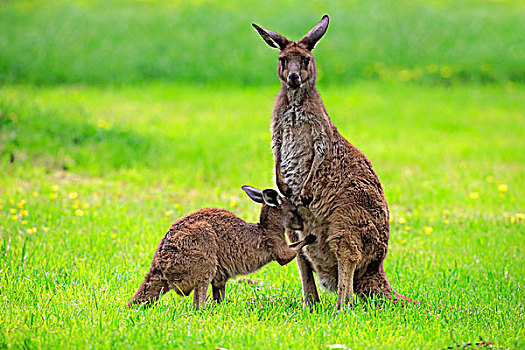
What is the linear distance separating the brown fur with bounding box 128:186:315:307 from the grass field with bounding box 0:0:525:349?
23 cm

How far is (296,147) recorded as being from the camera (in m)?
6.19

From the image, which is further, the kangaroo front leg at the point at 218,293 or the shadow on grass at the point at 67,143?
the shadow on grass at the point at 67,143

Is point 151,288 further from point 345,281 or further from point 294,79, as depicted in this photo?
point 294,79

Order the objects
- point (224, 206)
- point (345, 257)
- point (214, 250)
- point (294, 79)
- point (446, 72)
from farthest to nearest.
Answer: point (446, 72) < point (224, 206) < point (294, 79) < point (345, 257) < point (214, 250)

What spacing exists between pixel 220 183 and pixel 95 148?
8.21 feet

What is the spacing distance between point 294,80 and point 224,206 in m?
3.70

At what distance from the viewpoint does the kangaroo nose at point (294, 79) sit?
230 inches

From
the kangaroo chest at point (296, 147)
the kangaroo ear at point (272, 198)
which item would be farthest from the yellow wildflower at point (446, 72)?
the kangaroo ear at point (272, 198)

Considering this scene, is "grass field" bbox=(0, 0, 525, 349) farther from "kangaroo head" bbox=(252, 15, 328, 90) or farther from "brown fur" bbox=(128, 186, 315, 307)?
"kangaroo head" bbox=(252, 15, 328, 90)

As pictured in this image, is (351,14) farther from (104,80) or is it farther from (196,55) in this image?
(104,80)

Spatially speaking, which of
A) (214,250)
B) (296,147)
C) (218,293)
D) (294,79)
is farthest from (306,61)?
(218,293)

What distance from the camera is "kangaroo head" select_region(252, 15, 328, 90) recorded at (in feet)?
19.3

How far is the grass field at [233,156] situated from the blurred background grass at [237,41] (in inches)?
3.1

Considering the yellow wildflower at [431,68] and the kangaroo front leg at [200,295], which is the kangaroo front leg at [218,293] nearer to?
the kangaroo front leg at [200,295]
